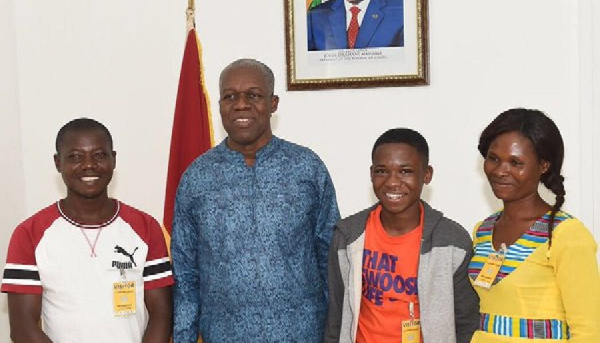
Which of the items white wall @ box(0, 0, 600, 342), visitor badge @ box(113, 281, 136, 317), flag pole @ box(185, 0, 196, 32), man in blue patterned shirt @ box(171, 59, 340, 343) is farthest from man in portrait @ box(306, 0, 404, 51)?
visitor badge @ box(113, 281, 136, 317)

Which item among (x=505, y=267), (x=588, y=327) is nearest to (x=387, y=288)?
(x=505, y=267)

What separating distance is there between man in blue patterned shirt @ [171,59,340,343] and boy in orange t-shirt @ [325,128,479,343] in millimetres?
114

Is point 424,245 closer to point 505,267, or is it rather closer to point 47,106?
point 505,267

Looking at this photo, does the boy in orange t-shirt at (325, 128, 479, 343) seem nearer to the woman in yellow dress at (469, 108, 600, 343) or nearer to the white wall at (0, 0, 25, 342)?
the woman in yellow dress at (469, 108, 600, 343)

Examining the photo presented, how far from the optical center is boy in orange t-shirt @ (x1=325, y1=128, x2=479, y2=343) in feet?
7.79

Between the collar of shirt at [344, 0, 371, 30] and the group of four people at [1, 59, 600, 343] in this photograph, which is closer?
the group of four people at [1, 59, 600, 343]

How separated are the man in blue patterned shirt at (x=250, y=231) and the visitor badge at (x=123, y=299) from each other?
0.17 metres

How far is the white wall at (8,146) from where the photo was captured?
375 cm

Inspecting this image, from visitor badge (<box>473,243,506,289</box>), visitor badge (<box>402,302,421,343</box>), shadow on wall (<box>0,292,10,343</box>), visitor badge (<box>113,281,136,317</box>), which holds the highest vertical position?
visitor badge (<box>473,243,506,289</box>)

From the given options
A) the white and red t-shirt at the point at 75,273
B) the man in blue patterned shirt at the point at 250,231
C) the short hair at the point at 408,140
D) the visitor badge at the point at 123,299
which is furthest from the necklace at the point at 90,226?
the short hair at the point at 408,140

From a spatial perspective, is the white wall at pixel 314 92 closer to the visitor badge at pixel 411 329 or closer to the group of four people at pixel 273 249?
the group of four people at pixel 273 249

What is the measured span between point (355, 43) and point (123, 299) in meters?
1.73

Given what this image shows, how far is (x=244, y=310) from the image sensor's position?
2.50m

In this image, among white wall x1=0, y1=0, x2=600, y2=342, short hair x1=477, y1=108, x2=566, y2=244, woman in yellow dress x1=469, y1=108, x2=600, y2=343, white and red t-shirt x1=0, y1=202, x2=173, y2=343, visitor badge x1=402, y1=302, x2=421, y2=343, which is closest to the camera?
woman in yellow dress x1=469, y1=108, x2=600, y2=343
